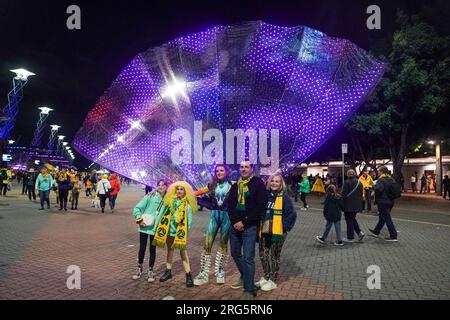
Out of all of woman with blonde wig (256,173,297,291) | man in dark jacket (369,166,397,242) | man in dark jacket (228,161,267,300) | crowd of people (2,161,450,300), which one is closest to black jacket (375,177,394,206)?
man in dark jacket (369,166,397,242)

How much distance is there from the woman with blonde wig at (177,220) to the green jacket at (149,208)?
23 centimetres

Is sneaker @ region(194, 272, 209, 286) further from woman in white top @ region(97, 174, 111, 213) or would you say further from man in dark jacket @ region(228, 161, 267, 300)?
woman in white top @ region(97, 174, 111, 213)

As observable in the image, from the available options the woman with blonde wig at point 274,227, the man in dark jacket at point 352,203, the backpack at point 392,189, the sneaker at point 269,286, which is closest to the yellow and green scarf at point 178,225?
the woman with blonde wig at point 274,227

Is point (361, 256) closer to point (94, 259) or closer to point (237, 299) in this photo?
point (237, 299)

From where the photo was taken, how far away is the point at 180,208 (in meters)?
5.45

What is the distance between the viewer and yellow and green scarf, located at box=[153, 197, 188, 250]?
5391 millimetres

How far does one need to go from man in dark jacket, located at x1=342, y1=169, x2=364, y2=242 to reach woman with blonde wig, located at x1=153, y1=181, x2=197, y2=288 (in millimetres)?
5131

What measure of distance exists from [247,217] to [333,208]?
15.8 ft

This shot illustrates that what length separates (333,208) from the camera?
9.00 metres

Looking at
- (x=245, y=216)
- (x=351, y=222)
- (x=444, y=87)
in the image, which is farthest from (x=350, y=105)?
(x=444, y=87)

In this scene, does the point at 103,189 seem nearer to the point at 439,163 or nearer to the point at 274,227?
the point at 274,227

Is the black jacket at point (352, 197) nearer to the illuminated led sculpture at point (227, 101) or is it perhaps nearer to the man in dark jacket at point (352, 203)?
the man in dark jacket at point (352, 203)

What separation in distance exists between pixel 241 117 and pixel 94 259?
12.4 ft

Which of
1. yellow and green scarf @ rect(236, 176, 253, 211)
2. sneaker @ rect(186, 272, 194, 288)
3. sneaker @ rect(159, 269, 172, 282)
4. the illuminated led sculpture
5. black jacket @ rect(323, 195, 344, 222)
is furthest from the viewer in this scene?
black jacket @ rect(323, 195, 344, 222)
